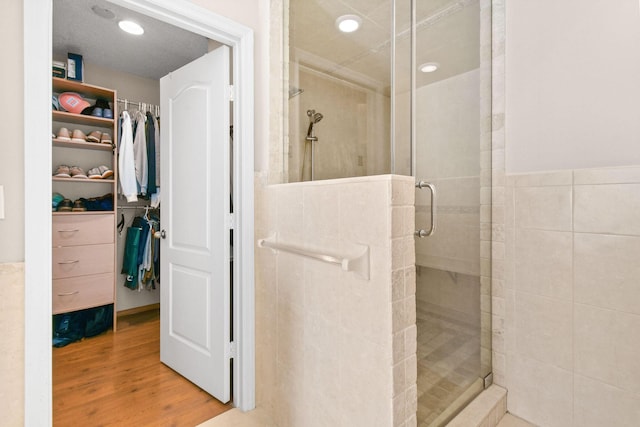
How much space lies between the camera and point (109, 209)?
9.36 feet

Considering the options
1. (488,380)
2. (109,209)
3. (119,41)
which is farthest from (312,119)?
(109,209)

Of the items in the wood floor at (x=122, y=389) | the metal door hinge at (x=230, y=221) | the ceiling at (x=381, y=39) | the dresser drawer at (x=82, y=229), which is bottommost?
the wood floor at (x=122, y=389)

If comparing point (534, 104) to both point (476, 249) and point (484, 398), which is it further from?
point (484, 398)

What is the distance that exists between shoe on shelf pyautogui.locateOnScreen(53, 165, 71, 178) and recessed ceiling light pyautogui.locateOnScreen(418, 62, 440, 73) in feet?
9.57

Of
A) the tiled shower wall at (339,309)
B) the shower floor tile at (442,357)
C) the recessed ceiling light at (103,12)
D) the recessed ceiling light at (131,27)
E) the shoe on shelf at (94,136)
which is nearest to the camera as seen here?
the tiled shower wall at (339,309)

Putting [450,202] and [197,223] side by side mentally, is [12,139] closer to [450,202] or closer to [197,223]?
[197,223]

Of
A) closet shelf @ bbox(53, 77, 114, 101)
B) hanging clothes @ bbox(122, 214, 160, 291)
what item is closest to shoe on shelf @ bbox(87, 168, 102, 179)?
hanging clothes @ bbox(122, 214, 160, 291)

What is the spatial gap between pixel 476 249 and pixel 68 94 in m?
3.37

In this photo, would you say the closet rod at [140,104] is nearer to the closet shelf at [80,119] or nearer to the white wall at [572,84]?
the closet shelf at [80,119]

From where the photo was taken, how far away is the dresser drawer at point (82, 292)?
259cm

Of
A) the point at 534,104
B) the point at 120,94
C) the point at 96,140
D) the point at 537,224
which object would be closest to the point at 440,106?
the point at 534,104

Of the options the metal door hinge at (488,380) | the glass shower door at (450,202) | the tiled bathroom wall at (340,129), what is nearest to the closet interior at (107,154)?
the tiled bathroom wall at (340,129)

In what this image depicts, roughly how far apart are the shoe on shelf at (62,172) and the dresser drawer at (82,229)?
0.35 meters

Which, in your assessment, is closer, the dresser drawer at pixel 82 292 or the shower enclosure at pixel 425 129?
the shower enclosure at pixel 425 129
